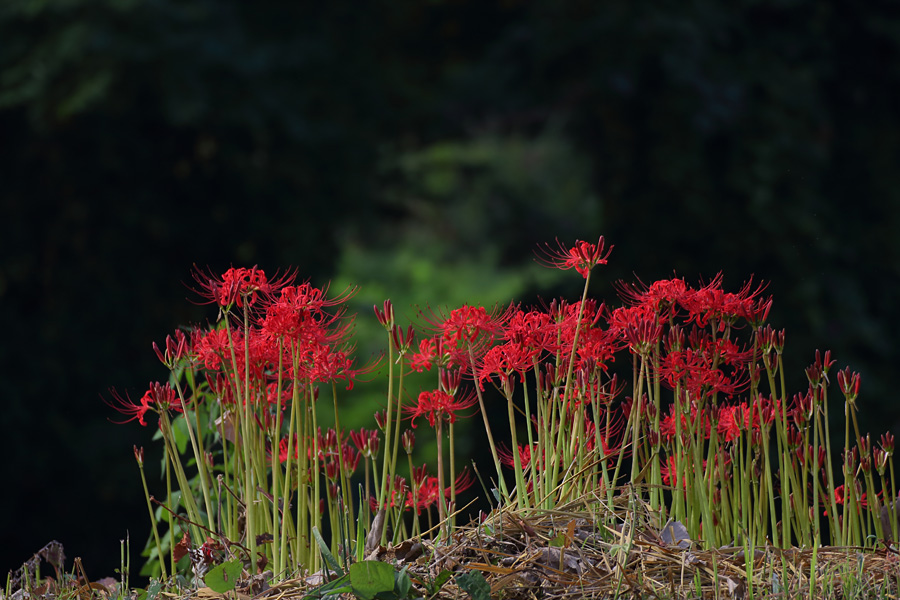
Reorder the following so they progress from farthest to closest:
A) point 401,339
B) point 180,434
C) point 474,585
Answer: point 180,434 → point 401,339 → point 474,585

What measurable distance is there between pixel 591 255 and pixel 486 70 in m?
5.71

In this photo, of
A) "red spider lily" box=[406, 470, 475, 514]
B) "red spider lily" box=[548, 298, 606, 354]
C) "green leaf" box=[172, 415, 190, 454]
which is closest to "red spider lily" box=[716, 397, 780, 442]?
"red spider lily" box=[548, 298, 606, 354]

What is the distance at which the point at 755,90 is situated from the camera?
6391mm

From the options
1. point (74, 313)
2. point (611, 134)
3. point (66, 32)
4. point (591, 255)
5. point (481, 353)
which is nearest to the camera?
point (591, 255)

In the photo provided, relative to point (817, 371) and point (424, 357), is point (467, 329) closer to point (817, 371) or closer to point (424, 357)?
point (424, 357)

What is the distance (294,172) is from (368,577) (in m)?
5.22

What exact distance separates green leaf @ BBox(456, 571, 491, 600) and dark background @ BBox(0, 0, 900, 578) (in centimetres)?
448

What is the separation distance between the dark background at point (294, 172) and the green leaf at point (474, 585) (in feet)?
14.7

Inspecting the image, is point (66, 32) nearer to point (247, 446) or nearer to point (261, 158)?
point (261, 158)

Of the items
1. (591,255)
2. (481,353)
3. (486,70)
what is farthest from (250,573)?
(486,70)

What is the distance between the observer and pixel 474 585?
5.45ft

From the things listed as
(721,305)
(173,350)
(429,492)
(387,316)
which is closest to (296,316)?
(387,316)

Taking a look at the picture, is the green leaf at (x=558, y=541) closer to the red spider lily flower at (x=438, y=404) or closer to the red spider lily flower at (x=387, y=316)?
the red spider lily flower at (x=438, y=404)

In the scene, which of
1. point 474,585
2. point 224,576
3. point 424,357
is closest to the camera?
point 474,585
